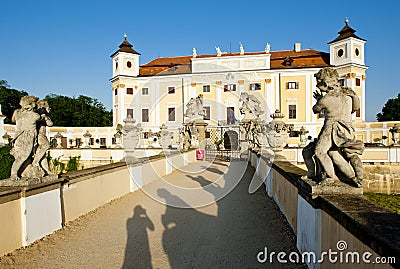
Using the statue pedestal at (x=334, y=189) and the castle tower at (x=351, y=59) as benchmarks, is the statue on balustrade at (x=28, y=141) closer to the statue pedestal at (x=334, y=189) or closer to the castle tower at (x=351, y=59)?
the statue pedestal at (x=334, y=189)

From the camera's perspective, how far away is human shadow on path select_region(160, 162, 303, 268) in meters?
4.13

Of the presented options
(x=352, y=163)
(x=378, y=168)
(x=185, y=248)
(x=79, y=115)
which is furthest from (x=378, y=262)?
(x=79, y=115)

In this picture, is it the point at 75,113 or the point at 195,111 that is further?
the point at 75,113

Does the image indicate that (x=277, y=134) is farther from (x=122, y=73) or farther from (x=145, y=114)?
(x=122, y=73)

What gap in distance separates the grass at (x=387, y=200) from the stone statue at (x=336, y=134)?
1148 cm

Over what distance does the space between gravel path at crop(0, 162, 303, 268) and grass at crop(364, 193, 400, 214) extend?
8.91m

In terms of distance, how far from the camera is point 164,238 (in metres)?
5.00

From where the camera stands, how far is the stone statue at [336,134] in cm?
349

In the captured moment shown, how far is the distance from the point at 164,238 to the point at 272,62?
4097cm

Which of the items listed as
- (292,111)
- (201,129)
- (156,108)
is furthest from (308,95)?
(201,129)

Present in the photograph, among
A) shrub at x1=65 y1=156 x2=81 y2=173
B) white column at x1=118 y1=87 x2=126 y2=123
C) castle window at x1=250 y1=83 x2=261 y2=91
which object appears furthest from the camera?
white column at x1=118 y1=87 x2=126 y2=123

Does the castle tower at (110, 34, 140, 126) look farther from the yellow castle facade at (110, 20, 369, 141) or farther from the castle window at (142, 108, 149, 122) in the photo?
the castle window at (142, 108, 149, 122)

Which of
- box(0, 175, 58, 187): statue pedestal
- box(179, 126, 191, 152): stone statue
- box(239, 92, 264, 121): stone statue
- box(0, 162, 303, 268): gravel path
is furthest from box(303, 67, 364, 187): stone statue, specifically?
box(179, 126, 191, 152): stone statue

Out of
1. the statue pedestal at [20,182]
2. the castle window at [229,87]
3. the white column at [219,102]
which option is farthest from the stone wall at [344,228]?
the castle window at [229,87]
